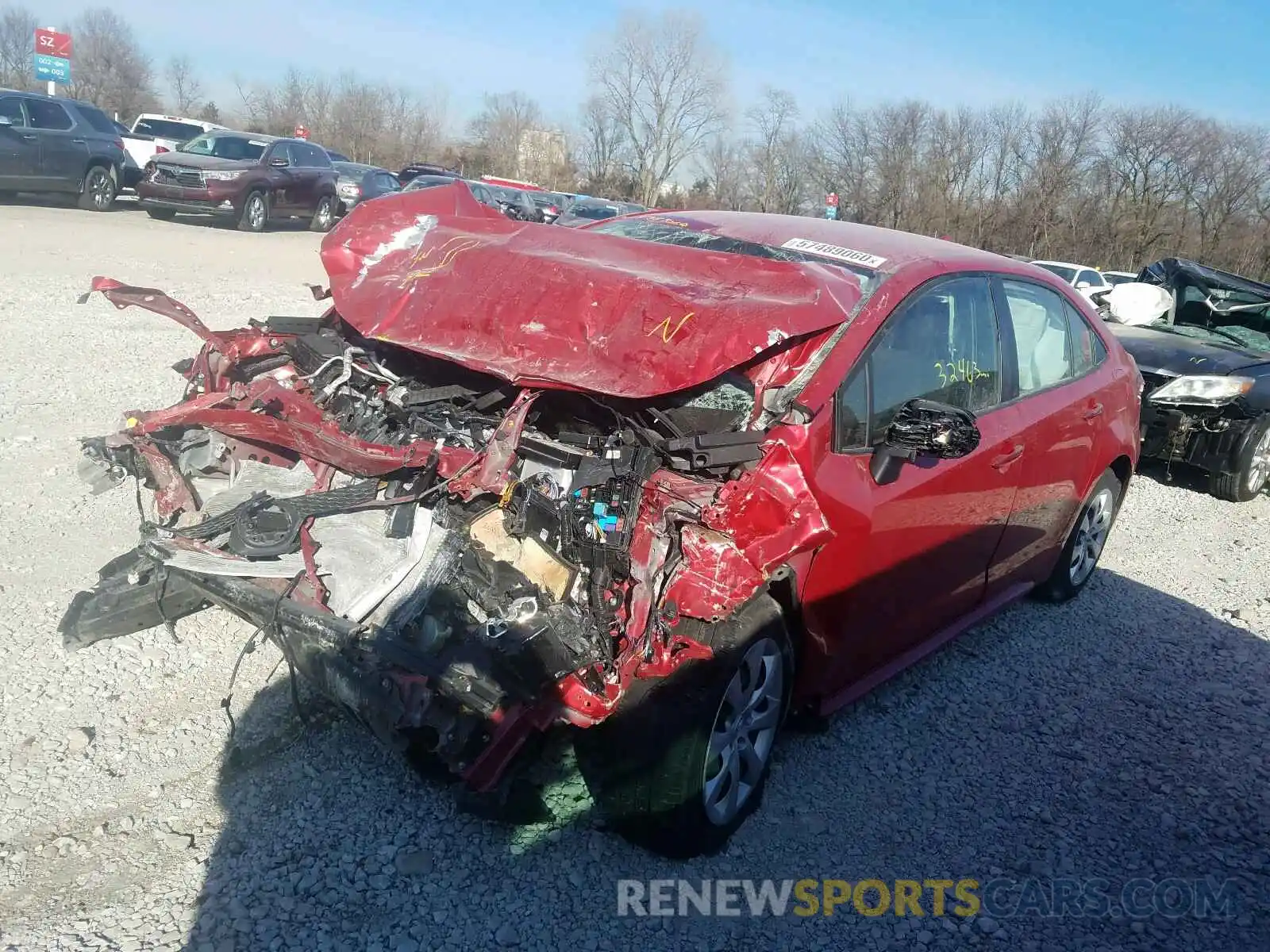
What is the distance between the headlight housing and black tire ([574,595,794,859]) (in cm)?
616

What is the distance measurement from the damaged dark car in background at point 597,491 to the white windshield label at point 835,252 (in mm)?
21

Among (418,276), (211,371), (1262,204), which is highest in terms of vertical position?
(1262,204)

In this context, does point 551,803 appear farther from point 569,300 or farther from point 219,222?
point 219,222

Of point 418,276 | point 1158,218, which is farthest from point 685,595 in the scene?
point 1158,218

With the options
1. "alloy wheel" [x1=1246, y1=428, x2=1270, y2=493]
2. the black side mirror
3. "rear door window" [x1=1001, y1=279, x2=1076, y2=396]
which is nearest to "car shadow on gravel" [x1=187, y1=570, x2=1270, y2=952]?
the black side mirror

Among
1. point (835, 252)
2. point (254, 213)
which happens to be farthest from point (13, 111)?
point (835, 252)

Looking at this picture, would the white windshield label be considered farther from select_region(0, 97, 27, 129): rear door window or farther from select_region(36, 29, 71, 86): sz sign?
select_region(36, 29, 71, 86): sz sign

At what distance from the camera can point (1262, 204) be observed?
34.5 metres

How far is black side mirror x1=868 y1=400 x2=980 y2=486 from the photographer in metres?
3.19

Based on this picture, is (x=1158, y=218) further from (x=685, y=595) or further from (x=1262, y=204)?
(x=685, y=595)

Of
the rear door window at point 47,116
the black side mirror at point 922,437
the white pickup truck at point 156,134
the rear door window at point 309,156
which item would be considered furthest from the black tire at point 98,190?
the black side mirror at point 922,437

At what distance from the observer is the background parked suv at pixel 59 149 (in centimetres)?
1534

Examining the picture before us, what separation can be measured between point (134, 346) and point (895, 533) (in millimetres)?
6648

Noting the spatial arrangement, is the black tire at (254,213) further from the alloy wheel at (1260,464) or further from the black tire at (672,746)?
the black tire at (672,746)
